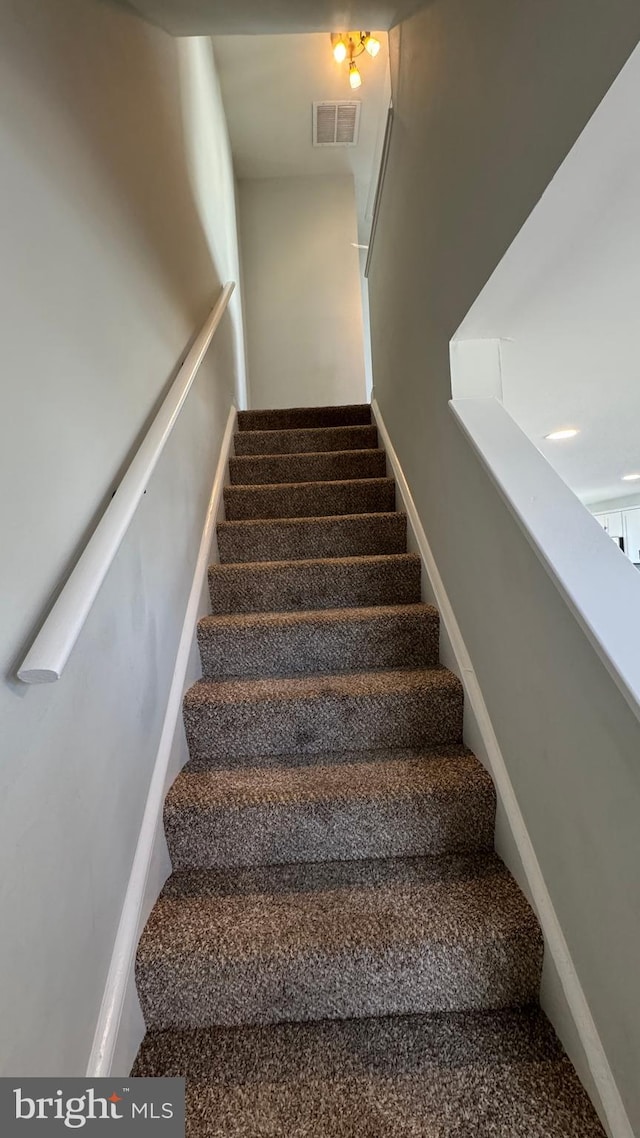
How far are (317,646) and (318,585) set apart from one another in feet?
0.93

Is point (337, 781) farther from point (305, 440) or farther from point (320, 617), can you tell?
point (305, 440)

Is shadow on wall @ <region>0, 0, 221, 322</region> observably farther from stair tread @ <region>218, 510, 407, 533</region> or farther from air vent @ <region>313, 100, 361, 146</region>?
air vent @ <region>313, 100, 361, 146</region>

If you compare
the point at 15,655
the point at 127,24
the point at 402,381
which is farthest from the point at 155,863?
the point at 127,24

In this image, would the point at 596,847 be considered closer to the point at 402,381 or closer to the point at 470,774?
the point at 470,774

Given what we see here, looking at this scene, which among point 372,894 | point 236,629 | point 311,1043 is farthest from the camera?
point 236,629

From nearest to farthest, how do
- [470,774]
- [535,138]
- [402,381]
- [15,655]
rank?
[15,655] → [535,138] → [470,774] → [402,381]

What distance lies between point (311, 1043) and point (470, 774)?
603mm

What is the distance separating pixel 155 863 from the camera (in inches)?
45.1

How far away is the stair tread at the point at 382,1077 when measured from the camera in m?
0.84

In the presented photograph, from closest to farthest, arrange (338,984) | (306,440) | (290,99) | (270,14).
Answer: (338,984) < (270,14) < (306,440) < (290,99)

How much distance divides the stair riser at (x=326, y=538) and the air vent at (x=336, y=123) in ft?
10.3

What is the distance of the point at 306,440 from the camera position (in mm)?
2734

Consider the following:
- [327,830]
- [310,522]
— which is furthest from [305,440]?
[327,830]

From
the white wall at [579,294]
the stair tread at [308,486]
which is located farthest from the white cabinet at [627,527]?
the stair tread at [308,486]
